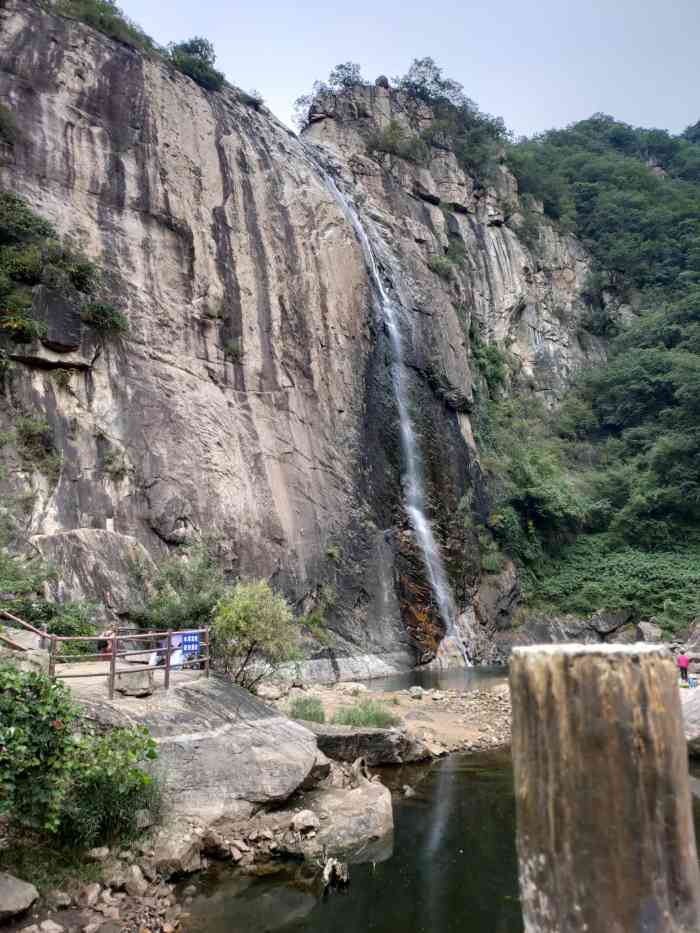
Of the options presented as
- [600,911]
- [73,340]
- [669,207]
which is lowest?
[600,911]

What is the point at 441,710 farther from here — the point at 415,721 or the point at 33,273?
the point at 33,273

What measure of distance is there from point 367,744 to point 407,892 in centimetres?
436

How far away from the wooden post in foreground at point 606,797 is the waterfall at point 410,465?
23137mm

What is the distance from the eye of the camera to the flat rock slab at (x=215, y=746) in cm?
785

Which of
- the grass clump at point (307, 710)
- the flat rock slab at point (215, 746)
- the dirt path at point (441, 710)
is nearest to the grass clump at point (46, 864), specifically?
the flat rock slab at point (215, 746)

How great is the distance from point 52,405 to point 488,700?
14.0 metres

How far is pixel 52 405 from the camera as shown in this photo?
18172 mm

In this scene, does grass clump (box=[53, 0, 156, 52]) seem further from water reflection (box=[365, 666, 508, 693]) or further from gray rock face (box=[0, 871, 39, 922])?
gray rock face (box=[0, 871, 39, 922])

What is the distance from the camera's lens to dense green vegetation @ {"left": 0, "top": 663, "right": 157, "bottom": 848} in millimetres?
5766

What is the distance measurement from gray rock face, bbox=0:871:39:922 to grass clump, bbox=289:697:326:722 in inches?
252

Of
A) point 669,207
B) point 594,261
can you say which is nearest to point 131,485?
point 594,261

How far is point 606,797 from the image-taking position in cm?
240

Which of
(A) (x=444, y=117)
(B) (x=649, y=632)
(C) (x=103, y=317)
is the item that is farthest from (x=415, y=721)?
(A) (x=444, y=117)

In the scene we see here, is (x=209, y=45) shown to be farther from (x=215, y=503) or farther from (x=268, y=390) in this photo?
(x=215, y=503)
